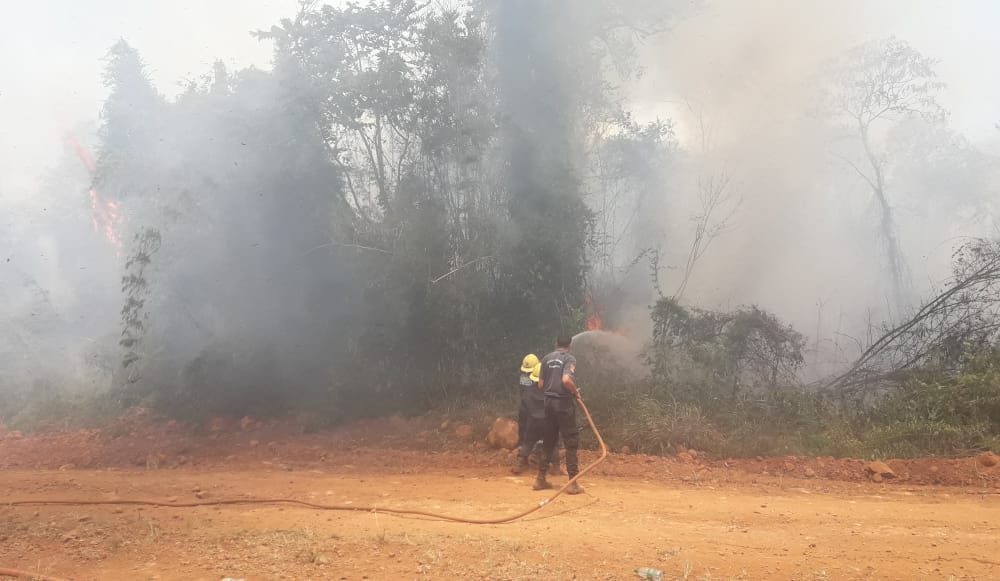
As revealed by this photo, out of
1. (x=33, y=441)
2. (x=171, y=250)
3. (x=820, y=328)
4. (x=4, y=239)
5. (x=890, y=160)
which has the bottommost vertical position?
(x=33, y=441)

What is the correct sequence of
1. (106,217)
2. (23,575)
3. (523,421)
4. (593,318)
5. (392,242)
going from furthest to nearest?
(106,217) → (593,318) → (392,242) → (523,421) → (23,575)

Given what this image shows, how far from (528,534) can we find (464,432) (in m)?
4.75

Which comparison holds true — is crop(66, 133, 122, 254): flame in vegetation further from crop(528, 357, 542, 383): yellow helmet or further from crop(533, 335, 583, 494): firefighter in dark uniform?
crop(533, 335, 583, 494): firefighter in dark uniform

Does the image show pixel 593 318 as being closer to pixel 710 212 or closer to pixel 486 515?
pixel 710 212

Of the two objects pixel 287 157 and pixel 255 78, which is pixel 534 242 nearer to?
pixel 287 157

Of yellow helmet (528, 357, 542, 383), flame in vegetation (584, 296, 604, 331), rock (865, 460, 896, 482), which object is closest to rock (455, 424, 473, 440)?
yellow helmet (528, 357, 542, 383)

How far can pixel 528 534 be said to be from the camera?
536 centimetres

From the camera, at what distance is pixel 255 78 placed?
1231cm

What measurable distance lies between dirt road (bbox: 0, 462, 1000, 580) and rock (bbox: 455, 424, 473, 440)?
6.95ft

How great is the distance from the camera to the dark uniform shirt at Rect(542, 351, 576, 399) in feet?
23.5

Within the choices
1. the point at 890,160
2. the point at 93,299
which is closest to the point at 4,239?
the point at 93,299

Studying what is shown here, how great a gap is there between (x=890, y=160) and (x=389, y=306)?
14.3 m

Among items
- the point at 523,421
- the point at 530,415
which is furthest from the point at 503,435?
the point at 530,415

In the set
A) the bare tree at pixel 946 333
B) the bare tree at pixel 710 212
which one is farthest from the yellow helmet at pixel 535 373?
the bare tree at pixel 710 212
